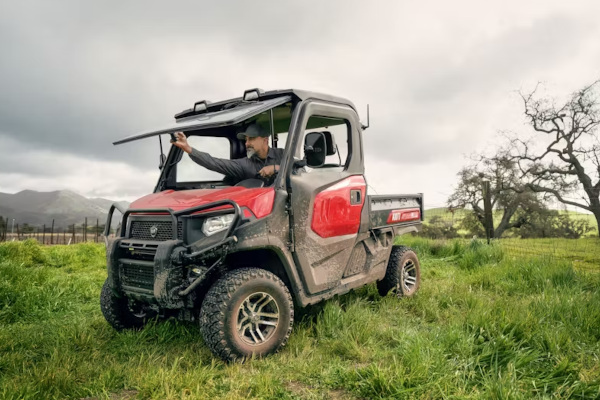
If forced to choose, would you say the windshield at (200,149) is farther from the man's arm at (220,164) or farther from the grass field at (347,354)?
the grass field at (347,354)

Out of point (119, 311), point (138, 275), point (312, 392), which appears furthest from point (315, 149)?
point (119, 311)

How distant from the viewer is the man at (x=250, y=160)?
414 centimetres

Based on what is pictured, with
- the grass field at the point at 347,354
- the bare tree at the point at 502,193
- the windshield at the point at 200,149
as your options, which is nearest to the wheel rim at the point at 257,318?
the grass field at the point at 347,354

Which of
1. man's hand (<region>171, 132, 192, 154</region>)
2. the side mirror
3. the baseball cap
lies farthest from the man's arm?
the side mirror

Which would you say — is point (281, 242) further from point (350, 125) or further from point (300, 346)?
point (350, 125)

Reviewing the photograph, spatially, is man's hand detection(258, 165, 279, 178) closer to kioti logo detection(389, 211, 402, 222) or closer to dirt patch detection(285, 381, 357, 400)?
dirt patch detection(285, 381, 357, 400)

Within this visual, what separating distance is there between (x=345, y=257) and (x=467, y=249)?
5.37 m

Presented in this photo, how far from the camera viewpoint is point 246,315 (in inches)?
143

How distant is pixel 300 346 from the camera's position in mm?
3922

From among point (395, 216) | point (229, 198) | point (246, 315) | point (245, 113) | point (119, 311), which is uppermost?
point (245, 113)

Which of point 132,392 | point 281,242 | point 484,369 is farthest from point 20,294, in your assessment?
point 484,369

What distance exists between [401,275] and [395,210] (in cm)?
80

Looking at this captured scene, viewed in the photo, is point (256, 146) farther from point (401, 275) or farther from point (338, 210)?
point (401, 275)

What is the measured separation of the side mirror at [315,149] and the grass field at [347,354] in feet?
4.68
